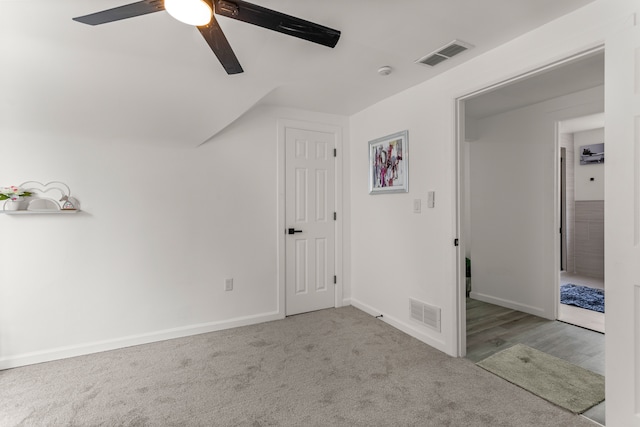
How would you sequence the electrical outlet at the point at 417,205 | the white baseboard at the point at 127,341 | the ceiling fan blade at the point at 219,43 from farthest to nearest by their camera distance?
the electrical outlet at the point at 417,205, the white baseboard at the point at 127,341, the ceiling fan blade at the point at 219,43

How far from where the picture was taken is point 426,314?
9.09 ft

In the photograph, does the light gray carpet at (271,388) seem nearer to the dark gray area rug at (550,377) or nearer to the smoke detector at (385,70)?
the dark gray area rug at (550,377)

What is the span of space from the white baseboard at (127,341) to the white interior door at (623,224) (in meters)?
2.73

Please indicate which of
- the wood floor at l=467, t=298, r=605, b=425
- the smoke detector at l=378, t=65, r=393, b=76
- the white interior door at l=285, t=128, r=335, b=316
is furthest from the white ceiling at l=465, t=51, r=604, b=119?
the wood floor at l=467, t=298, r=605, b=425

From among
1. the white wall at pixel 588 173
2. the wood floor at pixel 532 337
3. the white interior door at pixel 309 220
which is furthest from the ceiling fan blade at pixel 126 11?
the white wall at pixel 588 173

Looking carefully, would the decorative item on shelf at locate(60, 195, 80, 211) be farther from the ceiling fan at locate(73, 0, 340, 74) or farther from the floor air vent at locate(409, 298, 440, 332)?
the floor air vent at locate(409, 298, 440, 332)

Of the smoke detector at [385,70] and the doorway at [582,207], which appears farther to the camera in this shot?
the doorway at [582,207]

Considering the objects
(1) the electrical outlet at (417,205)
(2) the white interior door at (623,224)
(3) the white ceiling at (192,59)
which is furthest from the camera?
(1) the electrical outlet at (417,205)

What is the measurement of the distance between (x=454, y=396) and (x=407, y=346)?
72 centimetres

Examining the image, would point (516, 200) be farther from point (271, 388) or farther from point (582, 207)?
→ point (271, 388)

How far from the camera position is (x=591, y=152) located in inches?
197

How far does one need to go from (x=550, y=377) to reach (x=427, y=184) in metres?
1.71

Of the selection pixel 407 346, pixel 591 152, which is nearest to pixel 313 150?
pixel 407 346

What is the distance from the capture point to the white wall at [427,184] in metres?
1.88
